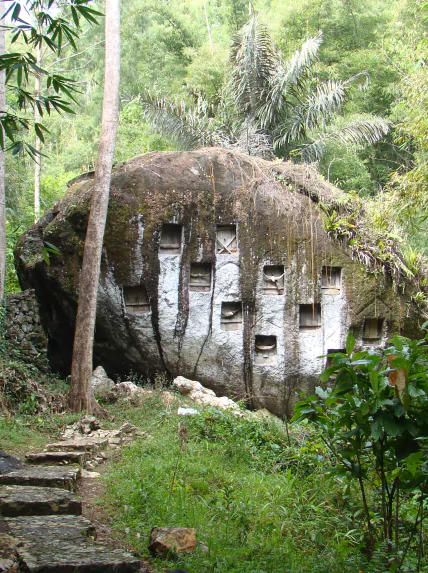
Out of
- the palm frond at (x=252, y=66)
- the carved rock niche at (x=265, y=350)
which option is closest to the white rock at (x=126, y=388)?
the carved rock niche at (x=265, y=350)

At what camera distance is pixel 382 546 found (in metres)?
3.80

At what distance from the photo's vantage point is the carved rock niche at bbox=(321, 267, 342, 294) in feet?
39.5

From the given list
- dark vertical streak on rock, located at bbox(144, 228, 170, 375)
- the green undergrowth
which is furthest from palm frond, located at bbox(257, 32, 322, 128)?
the green undergrowth

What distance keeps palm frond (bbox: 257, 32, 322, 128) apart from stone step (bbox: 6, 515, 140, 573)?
13.3 meters

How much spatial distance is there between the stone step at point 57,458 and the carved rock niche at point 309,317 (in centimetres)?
642

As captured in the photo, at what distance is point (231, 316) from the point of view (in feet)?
39.2

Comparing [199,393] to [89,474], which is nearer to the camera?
[89,474]

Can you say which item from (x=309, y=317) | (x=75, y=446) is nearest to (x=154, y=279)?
(x=309, y=317)

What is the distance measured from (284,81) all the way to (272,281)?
6231 mm

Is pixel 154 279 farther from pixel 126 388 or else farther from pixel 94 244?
pixel 126 388

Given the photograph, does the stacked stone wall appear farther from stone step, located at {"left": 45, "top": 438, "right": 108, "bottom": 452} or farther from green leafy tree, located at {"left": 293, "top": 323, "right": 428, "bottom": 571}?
green leafy tree, located at {"left": 293, "top": 323, "right": 428, "bottom": 571}

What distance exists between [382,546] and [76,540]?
6.49 ft

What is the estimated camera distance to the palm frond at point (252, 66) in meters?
15.4

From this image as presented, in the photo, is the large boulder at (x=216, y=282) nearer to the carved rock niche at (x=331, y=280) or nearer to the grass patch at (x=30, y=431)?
the carved rock niche at (x=331, y=280)
